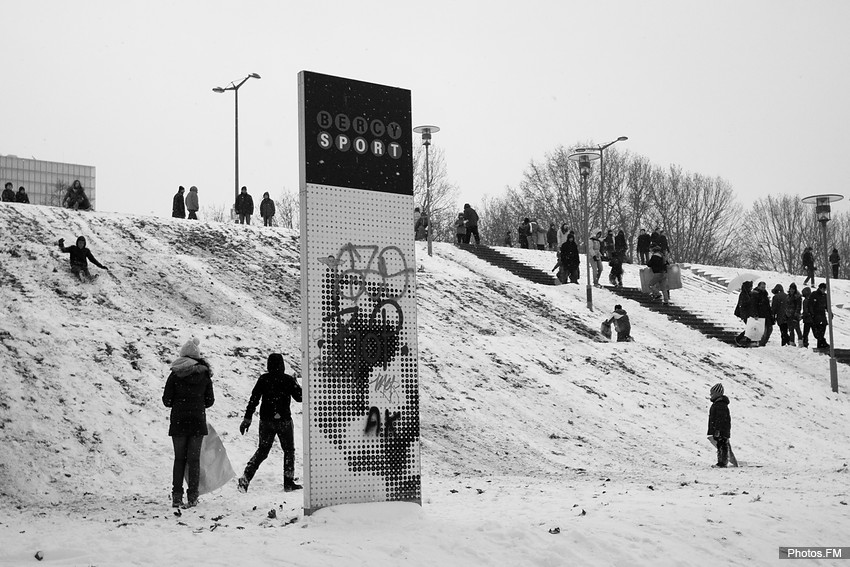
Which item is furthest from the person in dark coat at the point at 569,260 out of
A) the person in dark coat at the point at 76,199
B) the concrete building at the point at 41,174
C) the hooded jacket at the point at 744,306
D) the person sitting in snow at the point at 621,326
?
the concrete building at the point at 41,174

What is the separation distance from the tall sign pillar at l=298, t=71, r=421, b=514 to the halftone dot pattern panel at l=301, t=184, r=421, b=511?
0.03 feet

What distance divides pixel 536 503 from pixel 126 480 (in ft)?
17.1

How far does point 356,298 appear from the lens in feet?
31.0

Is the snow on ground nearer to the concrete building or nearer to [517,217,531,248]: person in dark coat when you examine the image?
[517,217,531,248]: person in dark coat

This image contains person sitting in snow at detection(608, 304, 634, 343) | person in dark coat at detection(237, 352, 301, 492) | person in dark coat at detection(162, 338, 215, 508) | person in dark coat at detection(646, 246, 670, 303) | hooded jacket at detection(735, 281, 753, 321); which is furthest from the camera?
person in dark coat at detection(646, 246, 670, 303)

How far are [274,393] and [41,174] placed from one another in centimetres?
14346

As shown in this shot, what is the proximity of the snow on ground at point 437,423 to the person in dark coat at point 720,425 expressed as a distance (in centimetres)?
39

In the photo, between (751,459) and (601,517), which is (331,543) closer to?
(601,517)

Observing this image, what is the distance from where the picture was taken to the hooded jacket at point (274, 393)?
10.5m

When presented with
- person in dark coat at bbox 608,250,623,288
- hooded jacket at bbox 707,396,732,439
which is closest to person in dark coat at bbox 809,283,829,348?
person in dark coat at bbox 608,250,623,288

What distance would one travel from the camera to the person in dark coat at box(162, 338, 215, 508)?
962 centimetres

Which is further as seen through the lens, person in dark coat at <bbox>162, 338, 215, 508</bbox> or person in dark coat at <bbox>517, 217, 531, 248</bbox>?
person in dark coat at <bbox>517, 217, 531, 248</bbox>

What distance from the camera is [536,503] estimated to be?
9922mm

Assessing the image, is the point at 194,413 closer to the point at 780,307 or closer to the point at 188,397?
the point at 188,397
